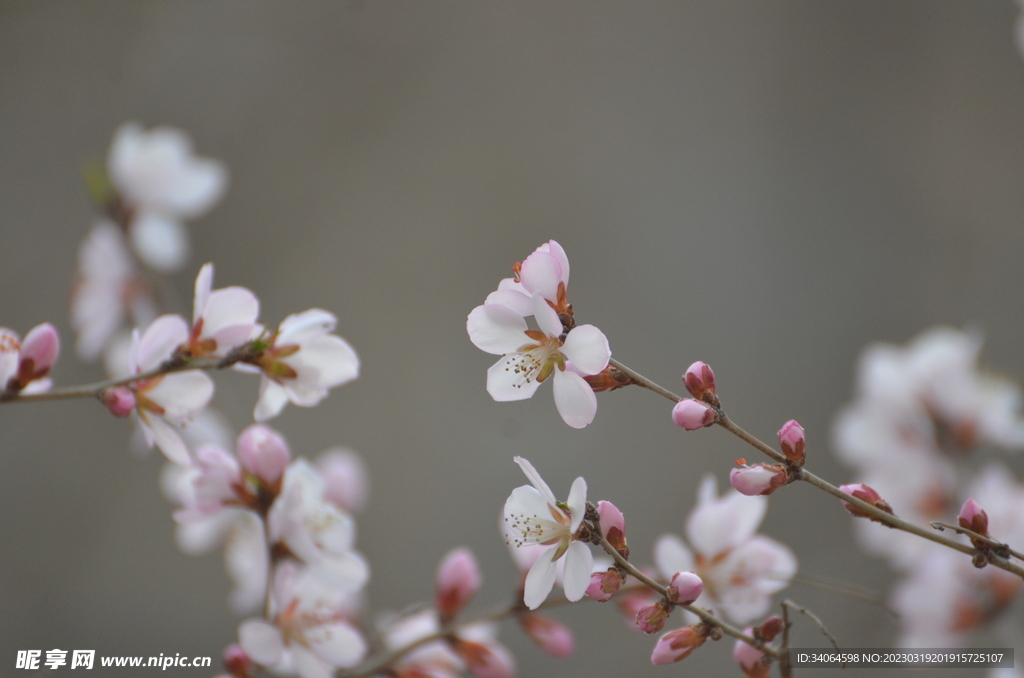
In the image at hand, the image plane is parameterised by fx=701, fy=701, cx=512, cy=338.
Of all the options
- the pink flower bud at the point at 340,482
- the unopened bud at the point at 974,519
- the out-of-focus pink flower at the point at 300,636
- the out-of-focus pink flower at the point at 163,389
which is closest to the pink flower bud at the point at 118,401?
the out-of-focus pink flower at the point at 163,389

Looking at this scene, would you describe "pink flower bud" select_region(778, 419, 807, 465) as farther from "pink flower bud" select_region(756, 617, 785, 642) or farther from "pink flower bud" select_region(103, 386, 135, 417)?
"pink flower bud" select_region(103, 386, 135, 417)

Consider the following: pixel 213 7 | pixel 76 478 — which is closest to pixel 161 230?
pixel 76 478

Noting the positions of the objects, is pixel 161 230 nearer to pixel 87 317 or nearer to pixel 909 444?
pixel 87 317

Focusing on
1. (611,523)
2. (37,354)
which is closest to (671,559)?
(611,523)

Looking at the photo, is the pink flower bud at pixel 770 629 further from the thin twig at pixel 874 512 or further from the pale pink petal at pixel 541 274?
the pale pink petal at pixel 541 274

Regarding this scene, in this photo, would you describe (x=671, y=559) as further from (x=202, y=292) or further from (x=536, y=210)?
(x=536, y=210)

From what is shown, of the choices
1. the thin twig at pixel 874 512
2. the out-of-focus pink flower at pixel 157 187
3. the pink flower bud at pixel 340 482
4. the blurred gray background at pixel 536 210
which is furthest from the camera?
the blurred gray background at pixel 536 210
